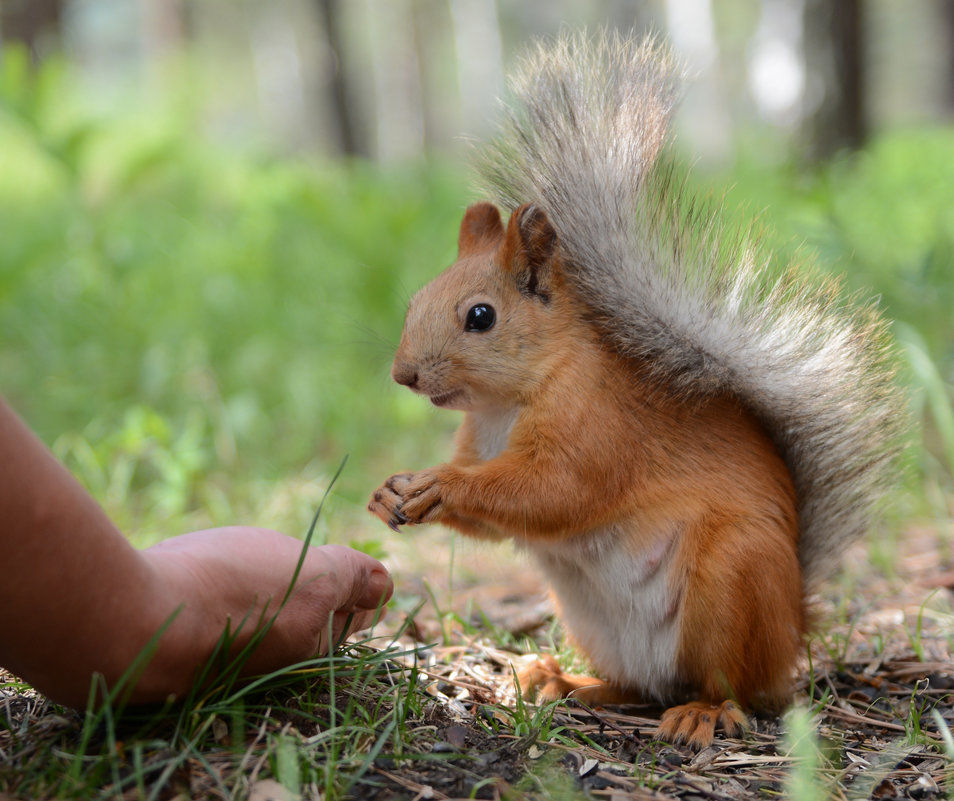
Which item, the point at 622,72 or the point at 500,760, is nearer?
the point at 500,760

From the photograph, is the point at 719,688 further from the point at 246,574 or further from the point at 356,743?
the point at 246,574

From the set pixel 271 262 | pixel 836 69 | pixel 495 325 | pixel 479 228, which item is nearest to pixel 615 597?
pixel 495 325

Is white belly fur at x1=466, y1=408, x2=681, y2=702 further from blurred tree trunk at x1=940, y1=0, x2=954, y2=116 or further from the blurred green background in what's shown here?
blurred tree trunk at x1=940, y1=0, x2=954, y2=116

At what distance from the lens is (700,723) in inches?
63.4

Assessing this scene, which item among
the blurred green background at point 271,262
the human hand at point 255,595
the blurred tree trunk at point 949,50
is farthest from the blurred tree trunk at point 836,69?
the blurred tree trunk at point 949,50

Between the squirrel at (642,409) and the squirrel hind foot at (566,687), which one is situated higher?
the squirrel at (642,409)

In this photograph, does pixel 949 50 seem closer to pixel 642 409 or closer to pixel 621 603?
pixel 642 409

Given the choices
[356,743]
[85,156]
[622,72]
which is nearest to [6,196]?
[85,156]

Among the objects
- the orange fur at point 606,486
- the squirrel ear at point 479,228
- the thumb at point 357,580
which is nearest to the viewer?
the thumb at point 357,580

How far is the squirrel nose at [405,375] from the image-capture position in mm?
1773

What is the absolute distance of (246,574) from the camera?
1384mm

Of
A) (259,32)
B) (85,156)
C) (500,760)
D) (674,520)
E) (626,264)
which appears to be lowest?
(500,760)

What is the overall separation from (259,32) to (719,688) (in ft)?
101

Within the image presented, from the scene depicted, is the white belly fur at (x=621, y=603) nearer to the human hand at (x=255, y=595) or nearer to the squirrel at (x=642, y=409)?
the squirrel at (x=642, y=409)
